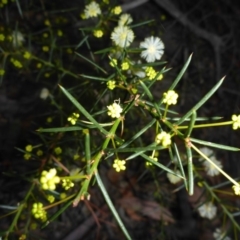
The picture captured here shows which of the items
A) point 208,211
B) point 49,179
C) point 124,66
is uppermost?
point 124,66

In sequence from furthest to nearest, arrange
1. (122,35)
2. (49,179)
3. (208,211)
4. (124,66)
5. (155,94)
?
1. (155,94)
2. (208,211)
3. (122,35)
4. (124,66)
5. (49,179)

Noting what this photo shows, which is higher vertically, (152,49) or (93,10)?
(93,10)

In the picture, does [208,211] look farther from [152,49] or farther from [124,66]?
[124,66]

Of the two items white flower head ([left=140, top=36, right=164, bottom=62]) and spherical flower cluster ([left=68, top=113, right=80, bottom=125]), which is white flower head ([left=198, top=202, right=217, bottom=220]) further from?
spherical flower cluster ([left=68, top=113, right=80, bottom=125])

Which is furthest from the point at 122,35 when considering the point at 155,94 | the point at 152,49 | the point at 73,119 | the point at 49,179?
the point at 155,94

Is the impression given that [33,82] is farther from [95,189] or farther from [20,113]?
[95,189]

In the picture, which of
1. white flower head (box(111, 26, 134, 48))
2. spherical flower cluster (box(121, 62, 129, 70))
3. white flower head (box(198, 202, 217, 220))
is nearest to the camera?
spherical flower cluster (box(121, 62, 129, 70))

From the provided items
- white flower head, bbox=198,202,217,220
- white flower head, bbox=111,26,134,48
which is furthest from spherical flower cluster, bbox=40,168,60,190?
white flower head, bbox=198,202,217,220

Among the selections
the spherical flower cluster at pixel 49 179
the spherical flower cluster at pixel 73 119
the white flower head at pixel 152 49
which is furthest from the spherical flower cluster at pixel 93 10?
the spherical flower cluster at pixel 49 179
